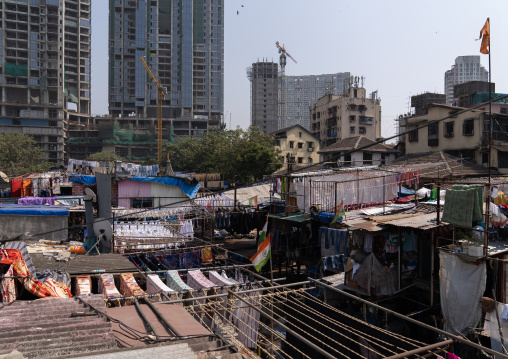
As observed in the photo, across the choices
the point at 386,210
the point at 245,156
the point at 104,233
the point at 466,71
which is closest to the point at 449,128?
the point at 245,156

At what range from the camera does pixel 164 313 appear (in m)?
6.77

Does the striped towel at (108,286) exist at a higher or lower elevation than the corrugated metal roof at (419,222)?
lower

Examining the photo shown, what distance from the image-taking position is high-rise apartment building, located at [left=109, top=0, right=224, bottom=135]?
100000 mm

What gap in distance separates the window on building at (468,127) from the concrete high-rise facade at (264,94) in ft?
313

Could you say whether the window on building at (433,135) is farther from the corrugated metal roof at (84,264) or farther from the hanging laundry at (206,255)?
the corrugated metal roof at (84,264)

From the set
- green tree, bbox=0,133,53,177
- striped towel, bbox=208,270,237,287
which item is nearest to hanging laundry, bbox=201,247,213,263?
striped towel, bbox=208,270,237,287

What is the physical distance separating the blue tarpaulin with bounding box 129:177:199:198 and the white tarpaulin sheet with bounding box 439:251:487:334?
2103 centimetres

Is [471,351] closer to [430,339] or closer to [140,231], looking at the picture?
[430,339]

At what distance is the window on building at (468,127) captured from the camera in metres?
28.7

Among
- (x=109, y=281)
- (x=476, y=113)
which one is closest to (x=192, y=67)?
(x=476, y=113)

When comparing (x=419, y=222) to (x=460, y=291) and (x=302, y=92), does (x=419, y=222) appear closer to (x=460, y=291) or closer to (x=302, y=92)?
(x=460, y=291)

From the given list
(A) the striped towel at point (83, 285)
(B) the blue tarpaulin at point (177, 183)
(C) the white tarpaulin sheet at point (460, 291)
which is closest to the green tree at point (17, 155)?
(B) the blue tarpaulin at point (177, 183)

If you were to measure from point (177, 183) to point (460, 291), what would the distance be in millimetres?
22282

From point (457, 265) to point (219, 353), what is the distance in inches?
309
